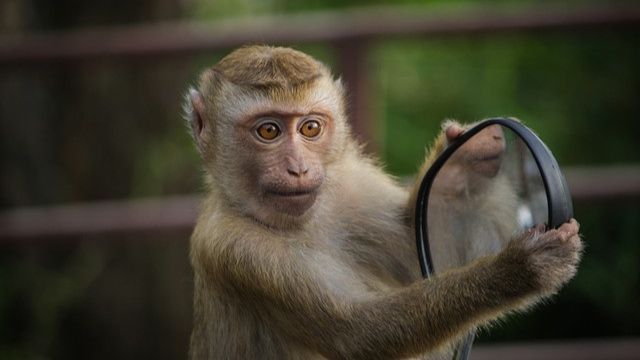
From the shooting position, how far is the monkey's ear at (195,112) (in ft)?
14.1

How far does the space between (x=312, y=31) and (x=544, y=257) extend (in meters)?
3.31

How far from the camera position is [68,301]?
7734 mm

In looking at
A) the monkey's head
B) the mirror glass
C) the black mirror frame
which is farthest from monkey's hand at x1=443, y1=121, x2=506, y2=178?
the monkey's head

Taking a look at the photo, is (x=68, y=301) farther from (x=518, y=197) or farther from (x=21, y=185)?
(x=518, y=197)

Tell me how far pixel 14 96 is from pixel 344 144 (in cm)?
412

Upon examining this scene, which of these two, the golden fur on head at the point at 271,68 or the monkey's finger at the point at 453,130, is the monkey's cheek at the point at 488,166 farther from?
the golden fur on head at the point at 271,68

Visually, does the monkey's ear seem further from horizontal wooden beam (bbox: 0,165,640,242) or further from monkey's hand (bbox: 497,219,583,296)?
horizontal wooden beam (bbox: 0,165,640,242)

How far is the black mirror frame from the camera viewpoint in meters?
2.95

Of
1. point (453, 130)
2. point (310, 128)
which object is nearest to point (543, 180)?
point (453, 130)

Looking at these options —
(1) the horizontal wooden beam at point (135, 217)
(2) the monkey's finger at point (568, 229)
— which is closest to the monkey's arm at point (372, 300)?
(2) the monkey's finger at point (568, 229)

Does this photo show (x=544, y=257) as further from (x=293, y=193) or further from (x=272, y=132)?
(x=272, y=132)

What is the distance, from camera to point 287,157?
3934mm

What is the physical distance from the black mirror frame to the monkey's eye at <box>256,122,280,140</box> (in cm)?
52

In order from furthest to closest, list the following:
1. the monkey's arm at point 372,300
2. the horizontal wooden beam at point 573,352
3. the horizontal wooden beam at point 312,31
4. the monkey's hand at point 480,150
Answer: the horizontal wooden beam at point 312,31, the horizontal wooden beam at point 573,352, the monkey's hand at point 480,150, the monkey's arm at point 372,300
